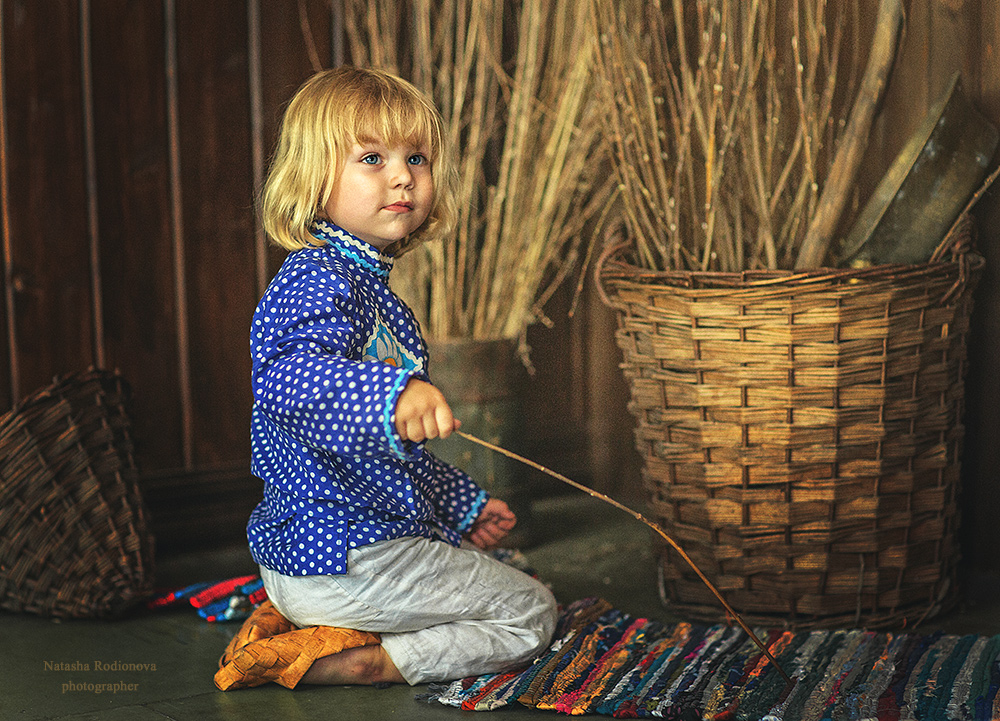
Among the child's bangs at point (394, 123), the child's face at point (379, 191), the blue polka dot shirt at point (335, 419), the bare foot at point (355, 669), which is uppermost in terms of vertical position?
the child's bangs at point (394, 123)

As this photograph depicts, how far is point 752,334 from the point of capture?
58.6 inches

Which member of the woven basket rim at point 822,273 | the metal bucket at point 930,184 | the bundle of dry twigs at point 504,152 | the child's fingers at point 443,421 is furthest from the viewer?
the bundle of dry twigs at point 504,152

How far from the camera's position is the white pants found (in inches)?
53.5

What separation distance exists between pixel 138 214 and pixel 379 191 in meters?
0.79

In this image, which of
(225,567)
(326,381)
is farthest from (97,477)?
(326,381)

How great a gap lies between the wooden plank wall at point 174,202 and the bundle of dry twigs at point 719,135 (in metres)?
0.30

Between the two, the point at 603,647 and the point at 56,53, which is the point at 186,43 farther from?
the point at 603,647

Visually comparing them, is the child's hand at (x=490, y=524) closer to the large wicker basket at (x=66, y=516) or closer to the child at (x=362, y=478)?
the child at (x=362, y=478)

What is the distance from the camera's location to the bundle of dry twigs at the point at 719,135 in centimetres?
155

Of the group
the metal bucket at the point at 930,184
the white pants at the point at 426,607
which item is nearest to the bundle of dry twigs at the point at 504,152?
the metal bucket at the point at 930,184

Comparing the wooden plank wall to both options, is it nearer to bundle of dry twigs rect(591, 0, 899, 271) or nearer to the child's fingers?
bundle of dry twigs rect(591, 0, 899, 271)

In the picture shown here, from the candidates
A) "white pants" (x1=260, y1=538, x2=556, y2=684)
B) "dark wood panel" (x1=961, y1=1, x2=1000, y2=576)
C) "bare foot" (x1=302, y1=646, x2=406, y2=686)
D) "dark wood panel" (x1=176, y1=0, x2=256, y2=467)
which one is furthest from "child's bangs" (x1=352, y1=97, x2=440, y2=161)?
"dark wood panel" (x1=961, y1=1, x2=1000, y2=576)

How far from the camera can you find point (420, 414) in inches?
45.0

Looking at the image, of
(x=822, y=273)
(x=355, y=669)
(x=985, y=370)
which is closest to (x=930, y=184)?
(x=822, y=273)
